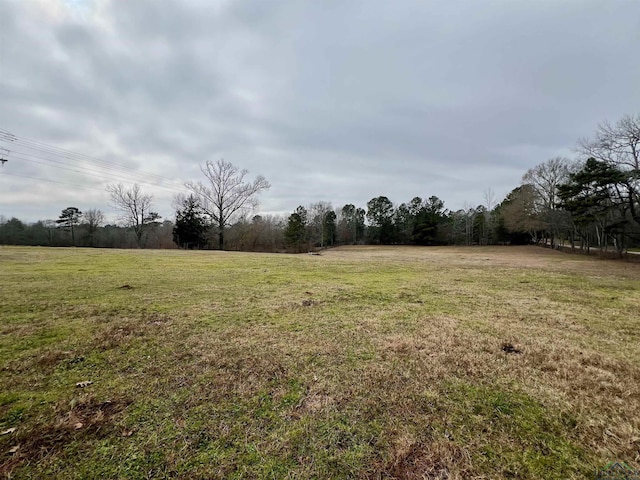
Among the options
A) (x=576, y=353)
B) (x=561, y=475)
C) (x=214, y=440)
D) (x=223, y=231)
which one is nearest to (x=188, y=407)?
(x=214, y=440)

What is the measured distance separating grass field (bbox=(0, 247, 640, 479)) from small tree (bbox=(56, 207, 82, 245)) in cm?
4308

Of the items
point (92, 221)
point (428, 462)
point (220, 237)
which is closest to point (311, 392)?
point (428, 462)

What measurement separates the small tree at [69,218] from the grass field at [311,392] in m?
43.1

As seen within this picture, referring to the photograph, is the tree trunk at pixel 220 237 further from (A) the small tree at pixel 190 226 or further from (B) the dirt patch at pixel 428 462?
(B) the dirt patch at pixel 428 462

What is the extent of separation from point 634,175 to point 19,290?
26.2 metres

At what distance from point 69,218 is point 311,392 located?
49.0 metres

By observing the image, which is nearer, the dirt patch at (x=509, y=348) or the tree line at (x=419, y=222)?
the dirt patch at (x=509, y=348)

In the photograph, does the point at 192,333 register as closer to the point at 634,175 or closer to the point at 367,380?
the point at 367,380

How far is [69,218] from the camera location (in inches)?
1458

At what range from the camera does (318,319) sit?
4246 mm

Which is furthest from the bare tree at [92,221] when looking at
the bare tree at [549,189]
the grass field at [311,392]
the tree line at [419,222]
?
the bare tree at [549,189]

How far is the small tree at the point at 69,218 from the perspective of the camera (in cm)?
3662

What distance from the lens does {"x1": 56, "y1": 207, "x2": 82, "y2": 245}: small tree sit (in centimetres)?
3662

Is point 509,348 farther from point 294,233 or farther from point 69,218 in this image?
point 69,218
